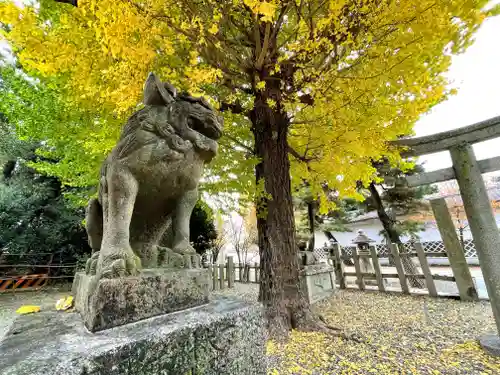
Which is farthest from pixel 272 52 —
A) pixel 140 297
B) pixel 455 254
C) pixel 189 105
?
pixel 455 254

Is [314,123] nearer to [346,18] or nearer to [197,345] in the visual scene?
[346,18]

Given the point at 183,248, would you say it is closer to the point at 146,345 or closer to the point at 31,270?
A: the point at 146,345

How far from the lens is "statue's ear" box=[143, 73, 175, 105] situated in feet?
5.44

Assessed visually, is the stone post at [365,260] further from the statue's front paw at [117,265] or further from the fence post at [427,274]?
the statue's front paw at [117,265]

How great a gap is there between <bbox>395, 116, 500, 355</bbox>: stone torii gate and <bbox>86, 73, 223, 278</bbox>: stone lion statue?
4.43m

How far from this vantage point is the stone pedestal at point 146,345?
968 mm

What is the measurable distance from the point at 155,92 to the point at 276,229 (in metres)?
3.42

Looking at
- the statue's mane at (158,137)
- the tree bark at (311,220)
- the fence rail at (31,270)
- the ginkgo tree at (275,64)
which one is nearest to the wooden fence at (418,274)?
the tree bark at (311,220)

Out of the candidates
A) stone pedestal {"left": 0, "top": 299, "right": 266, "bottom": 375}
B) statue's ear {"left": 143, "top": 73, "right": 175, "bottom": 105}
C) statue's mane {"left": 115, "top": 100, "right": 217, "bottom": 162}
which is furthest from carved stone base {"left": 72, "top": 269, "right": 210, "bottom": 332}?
statue's ear {"left": 143, "top": 73, "right": 175, "bottom": 105}

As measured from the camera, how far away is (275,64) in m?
3.93

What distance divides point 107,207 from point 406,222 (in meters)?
12.5

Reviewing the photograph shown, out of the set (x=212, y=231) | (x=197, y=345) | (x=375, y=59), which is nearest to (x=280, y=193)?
(x=375, y=59)

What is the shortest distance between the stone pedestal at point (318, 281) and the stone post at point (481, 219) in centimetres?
375

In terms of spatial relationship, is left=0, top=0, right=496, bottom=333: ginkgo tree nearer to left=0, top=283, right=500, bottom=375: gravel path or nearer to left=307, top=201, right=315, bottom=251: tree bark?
left=0, top=283, right=500, bottom=375: gravel path
